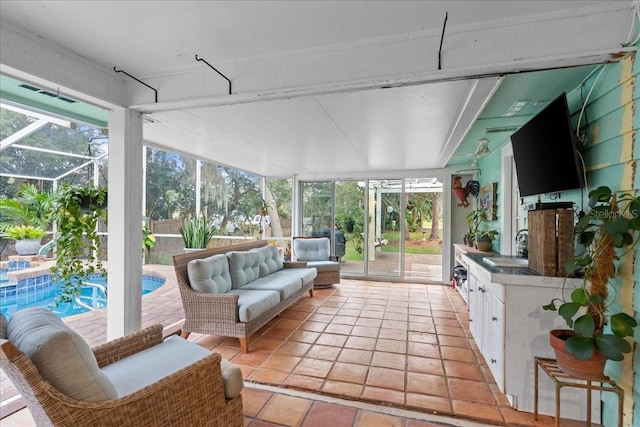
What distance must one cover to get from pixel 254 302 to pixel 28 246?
3.45 metres

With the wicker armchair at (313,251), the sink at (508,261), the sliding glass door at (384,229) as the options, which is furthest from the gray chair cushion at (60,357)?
the sliding glass door at (384,229)

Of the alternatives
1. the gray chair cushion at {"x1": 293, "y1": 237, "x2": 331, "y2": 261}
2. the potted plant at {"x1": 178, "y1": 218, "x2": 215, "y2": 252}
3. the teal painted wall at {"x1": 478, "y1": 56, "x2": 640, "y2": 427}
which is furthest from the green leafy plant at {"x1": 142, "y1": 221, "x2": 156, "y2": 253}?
the teal painted wall at {"x1": 478, "y1": 56, "x2": 640, "y2": 427}

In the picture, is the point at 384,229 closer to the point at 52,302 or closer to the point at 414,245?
the point at 414,245

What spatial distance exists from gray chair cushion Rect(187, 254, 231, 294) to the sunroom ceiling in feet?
4.79

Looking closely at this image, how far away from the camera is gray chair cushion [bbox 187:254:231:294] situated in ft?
9.52

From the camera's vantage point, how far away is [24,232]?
369 centimetres

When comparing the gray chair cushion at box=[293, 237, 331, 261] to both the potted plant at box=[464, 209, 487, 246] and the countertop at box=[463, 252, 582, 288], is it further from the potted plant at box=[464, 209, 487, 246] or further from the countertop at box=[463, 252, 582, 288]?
the countertop at box=[463, 252, 582, 288]

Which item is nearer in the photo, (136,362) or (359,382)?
(136,362)

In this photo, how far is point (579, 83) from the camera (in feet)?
6.83

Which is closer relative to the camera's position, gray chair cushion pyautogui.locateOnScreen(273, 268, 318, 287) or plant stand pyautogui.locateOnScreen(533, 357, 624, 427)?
plant stand pyautogui.locateOnScreen(533, 357, 624, 427)

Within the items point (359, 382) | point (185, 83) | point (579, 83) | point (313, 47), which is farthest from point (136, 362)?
point (579, 83)

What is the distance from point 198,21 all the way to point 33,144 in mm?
3499

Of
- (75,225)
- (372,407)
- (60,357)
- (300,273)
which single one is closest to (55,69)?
(75,225)

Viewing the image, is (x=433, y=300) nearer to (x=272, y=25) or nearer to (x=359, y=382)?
(x=359, y=382)
